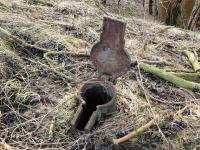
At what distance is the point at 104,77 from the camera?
3.38 meters

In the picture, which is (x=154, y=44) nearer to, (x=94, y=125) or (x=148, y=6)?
(x=94, y=125)

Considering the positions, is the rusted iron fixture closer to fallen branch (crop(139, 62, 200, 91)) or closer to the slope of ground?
the slope of ground

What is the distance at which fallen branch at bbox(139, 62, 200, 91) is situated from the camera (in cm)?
Result: 377

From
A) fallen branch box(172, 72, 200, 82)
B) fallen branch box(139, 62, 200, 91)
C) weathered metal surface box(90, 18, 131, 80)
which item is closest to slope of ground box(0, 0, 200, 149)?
fallen branch box(139, 62, 200, 91)

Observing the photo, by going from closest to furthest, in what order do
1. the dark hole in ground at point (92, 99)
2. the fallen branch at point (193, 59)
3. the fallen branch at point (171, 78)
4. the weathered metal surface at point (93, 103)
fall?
the weathered metal surface at point (93, 103) → the dark hole in ground at point (92, 99) → the fallen branch at point (171, 78) → the fallen branch at point (193, 59)

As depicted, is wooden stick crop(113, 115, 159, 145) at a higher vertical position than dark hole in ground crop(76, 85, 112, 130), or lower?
lower

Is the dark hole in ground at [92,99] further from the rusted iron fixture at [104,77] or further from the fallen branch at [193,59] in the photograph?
the fallen branch at [193,59]

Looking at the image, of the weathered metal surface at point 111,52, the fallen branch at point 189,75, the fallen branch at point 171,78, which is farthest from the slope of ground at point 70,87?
the weathered metal surface at point 111,52

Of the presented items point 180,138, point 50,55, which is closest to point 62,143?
point 180,138

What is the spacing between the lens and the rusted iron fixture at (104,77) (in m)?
3.19

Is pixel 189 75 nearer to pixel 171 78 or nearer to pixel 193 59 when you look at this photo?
pixel 171 78

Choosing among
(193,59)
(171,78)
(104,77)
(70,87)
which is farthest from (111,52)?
(193,59)

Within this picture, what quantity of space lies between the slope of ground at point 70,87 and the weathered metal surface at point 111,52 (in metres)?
0.31

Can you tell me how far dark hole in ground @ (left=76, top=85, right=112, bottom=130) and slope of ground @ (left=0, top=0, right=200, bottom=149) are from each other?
10 cm
